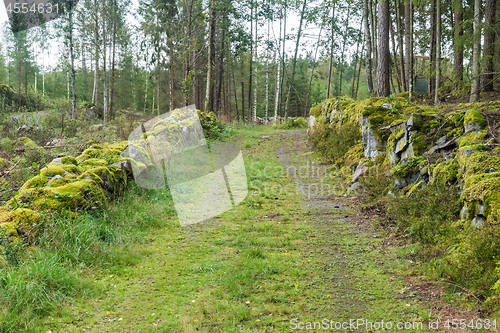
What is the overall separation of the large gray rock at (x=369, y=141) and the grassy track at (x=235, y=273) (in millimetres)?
1768

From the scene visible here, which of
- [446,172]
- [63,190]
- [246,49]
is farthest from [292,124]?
[63,190]

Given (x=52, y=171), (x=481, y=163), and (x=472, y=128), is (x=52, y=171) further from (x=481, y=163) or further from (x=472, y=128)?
(x=472, y=128)

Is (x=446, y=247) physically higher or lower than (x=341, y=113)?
lower

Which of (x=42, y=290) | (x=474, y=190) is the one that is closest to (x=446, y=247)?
(x=474, y=190)

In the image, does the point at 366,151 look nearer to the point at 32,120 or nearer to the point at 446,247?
the point at 446,247

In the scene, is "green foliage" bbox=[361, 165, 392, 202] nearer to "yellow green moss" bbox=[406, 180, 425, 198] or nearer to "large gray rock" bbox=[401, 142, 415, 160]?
"large gray rock" bbox=[401, 142, 415, 160]

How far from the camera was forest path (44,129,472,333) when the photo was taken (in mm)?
3172

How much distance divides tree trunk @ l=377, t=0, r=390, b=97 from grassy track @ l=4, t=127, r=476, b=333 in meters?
5.58

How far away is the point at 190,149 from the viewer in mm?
10836

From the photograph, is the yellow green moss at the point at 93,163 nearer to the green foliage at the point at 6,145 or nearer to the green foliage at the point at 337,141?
the green foliage at the point at 337,141

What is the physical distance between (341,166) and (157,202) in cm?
527

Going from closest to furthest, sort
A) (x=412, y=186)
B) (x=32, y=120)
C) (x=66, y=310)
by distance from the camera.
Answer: (x=66, y=310), (x=412, y=186), (x=32, y=120)

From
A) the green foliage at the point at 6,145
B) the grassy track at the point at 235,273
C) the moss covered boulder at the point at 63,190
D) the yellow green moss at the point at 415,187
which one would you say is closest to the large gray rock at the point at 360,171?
the grassy track at the point at 235,273

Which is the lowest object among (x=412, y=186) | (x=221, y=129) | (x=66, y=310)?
(x=66, y=310)
